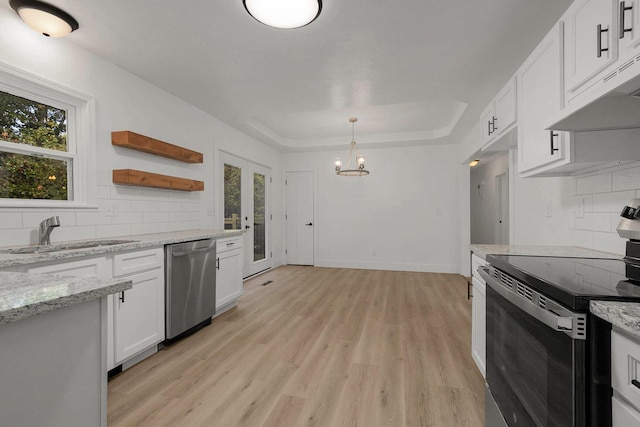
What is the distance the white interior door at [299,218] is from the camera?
6367 millimetres

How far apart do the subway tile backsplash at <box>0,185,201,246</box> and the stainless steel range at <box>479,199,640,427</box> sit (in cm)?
294

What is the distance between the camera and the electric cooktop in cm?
88

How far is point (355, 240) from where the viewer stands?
20.0 feet

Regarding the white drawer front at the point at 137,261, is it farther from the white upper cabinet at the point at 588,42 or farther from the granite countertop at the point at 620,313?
the white upper cabinet at the point at 588,42

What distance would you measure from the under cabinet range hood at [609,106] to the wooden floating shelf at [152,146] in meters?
3.07

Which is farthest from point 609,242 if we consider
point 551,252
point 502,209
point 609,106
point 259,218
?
point 502,209

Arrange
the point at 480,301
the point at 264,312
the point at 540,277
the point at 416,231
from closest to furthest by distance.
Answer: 1. the point at 540,277
2. the point at 480,301
3. the point at 264,312
4. the point at 416,231

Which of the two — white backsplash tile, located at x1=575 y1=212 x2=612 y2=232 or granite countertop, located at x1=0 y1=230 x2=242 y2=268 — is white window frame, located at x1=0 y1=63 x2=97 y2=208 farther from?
white backsplash tile, located at x1=575 y1=212 x2=612 y2=232

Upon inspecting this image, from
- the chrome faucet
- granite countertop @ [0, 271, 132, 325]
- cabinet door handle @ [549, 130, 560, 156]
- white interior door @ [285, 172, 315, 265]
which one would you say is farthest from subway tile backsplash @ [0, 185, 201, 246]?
cabinet door handle @ [549, 130, 560, 156]

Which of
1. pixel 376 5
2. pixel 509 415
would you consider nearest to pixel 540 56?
pixel 376 5

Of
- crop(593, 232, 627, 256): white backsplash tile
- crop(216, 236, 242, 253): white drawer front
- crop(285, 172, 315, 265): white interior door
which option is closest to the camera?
crop(593, 232, 627, 256): white backsplash tile

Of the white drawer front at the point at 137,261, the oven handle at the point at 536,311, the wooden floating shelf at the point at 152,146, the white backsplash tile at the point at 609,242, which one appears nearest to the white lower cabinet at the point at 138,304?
the white drawer front at the point at 137,261

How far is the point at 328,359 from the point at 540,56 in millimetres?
2526

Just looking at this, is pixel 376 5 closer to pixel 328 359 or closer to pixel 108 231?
pixel 328 359
